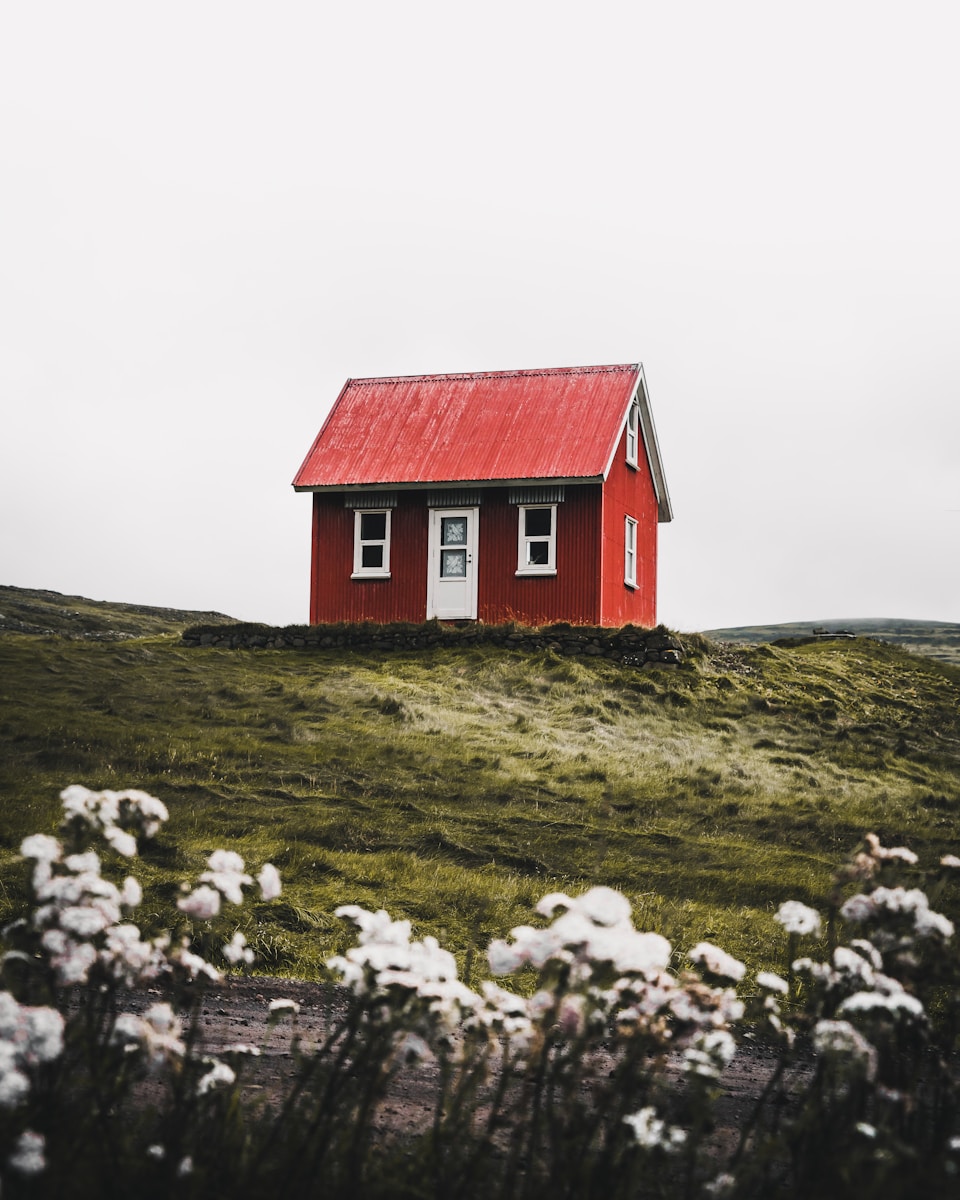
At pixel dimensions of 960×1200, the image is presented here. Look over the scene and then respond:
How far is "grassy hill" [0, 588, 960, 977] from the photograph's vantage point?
11.3 m

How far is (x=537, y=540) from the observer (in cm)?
2719

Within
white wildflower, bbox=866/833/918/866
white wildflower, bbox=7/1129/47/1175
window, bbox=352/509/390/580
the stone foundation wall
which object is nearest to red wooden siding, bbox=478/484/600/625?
the stone foundation wall

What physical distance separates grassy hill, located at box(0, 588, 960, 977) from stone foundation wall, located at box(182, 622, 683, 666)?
2.03 feet

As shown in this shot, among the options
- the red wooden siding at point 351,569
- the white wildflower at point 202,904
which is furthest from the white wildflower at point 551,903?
the red wooden siding at point 351,569

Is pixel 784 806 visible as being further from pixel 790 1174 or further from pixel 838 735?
pixel 790 1174

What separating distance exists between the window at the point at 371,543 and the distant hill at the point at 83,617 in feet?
28.3

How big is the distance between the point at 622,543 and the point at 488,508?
3616 millimetres

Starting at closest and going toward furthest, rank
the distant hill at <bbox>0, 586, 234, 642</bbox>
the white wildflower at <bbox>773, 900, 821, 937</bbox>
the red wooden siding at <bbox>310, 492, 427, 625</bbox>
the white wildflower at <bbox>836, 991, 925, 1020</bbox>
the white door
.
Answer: the white wildflower at <bbox>836, 991, 925, 1020</bbox> < the white wildflower at <bbox>773, 900, 821, 937</bbox> < the white door < the red wooden siding at <bbox>310, 492, 427, 625</bbox> < the distant hill at <bbox>0, 586, 234, 642</bbox>

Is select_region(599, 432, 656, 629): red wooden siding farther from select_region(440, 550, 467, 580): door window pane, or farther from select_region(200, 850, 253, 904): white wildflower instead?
select_region(200, 850, 253, 904): white wildflower

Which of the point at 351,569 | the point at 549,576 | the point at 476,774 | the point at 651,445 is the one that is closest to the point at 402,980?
the point at 476,774

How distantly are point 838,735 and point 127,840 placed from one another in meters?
19.8

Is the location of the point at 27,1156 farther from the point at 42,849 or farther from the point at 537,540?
the point at 537,540

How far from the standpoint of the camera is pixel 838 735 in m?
21.9

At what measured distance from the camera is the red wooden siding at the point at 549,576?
26719 millimetres
